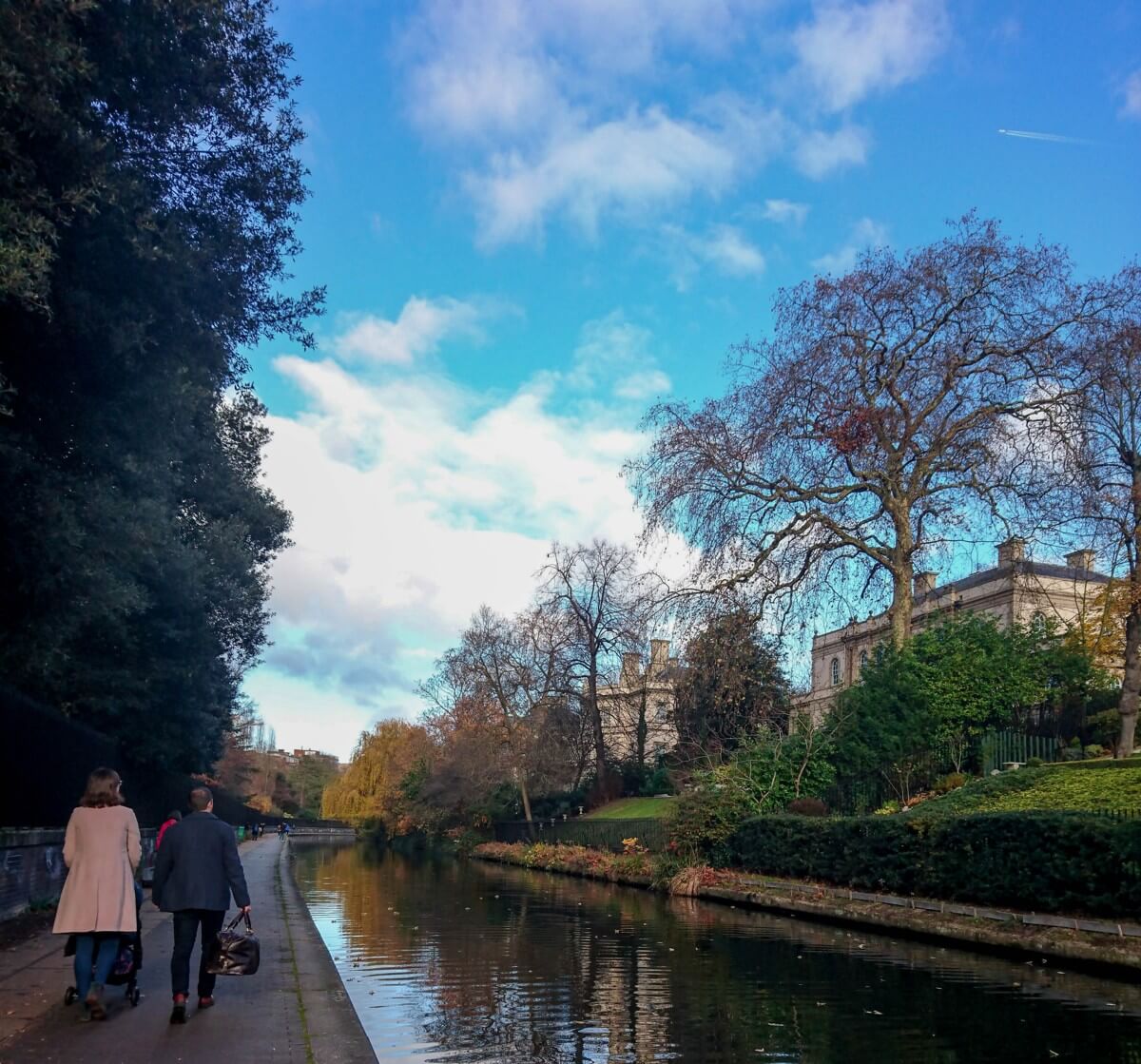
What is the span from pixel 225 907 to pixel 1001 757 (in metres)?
22.8

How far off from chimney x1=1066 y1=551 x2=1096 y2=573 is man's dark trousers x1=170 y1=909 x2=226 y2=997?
20.7 metres

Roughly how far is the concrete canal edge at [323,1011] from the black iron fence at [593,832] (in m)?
18.5

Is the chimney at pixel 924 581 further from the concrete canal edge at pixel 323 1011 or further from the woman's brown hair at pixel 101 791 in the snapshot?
the woman's brown hair at pixel 101 791

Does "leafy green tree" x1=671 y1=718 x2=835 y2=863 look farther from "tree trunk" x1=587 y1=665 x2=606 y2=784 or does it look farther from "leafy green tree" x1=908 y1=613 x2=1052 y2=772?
"tree trunk" x1=587 y1=665 x2=606 y2=784

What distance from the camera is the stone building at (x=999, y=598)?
24.4 meters

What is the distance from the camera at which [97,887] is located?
7340mm

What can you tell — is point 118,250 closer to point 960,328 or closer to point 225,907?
point 225,907

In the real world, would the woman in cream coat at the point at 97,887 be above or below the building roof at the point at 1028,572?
below

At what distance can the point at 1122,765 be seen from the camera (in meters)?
21.2

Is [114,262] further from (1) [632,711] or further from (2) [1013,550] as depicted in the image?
(1) [632,711]

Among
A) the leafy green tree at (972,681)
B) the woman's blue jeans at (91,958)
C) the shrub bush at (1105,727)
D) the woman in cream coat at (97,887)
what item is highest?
the leafy green tree at (972,681)

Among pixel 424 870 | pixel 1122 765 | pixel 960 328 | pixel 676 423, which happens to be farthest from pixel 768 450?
pixel 424 870

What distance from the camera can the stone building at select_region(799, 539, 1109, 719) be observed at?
24.4 metres

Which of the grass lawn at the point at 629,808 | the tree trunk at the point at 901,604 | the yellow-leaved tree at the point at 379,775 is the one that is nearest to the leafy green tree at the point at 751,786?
the tree trunk at the point at 901,604
